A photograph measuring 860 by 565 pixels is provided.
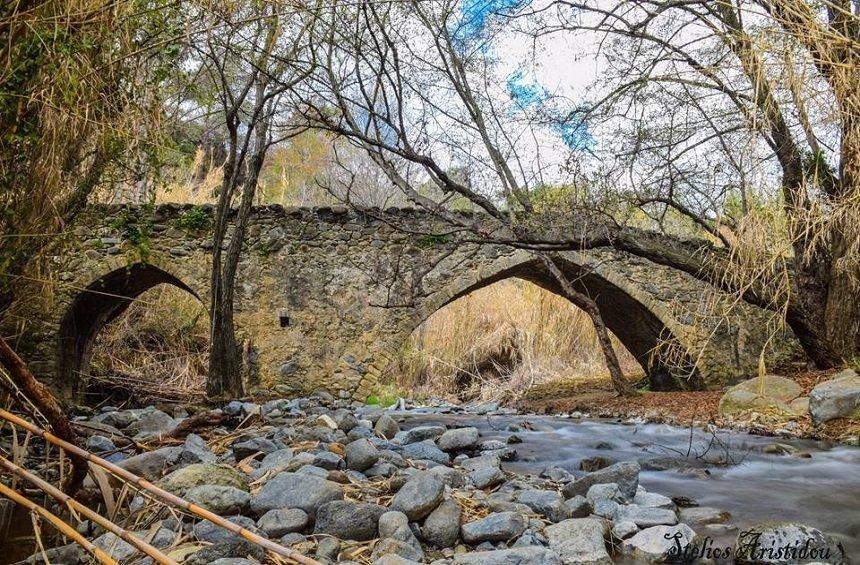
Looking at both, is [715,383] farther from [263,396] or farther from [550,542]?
[550,542]

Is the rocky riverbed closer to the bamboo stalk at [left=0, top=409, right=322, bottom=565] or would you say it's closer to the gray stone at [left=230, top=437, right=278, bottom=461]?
the gray stone at [left=230, top=437, right=278, bottom=461]

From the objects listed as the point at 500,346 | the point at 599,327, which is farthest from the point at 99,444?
the point at 500,346

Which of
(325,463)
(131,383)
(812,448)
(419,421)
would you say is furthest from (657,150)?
(131,383)

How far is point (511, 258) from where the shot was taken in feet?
30.1

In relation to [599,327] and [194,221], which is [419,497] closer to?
[599,327]

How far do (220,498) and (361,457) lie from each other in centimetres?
81

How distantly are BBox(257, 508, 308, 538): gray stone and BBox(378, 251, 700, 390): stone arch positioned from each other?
643 cm

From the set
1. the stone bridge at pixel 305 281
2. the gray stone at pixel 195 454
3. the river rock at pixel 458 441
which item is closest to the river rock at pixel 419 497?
the gray stone at pixel 195 454

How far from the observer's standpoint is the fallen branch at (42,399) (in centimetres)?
116

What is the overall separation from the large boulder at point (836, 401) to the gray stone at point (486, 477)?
11.3 ft

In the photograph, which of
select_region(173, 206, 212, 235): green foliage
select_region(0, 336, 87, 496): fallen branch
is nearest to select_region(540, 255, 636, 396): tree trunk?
select_region(173, 206, 212, 235): green foliage

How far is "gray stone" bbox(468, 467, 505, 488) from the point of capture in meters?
3.10

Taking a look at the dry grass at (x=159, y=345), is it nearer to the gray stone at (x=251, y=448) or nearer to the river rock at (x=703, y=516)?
the gray stone at (x=251, y=448)

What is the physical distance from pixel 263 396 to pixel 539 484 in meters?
5.85
